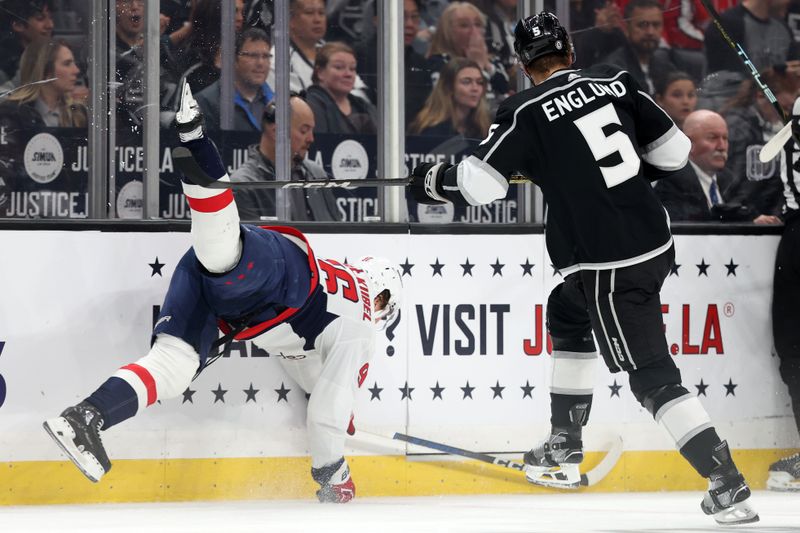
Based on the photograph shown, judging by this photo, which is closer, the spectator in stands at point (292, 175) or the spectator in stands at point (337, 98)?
the spectator in stands at point (292, 175)

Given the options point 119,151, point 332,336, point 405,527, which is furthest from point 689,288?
point 119,151

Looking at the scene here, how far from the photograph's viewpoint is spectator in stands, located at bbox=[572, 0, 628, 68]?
455cm

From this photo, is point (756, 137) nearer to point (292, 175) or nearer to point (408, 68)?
point (408, 68)

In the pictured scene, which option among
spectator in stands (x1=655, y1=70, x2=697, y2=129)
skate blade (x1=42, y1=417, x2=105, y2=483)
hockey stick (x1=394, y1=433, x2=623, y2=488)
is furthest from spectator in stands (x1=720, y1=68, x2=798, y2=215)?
skate blade (x1=42, y1=417, x2=105, y2=483)

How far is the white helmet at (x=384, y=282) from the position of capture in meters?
3.87

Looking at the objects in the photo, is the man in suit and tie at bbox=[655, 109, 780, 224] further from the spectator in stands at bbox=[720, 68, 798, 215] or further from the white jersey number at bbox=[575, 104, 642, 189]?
the white jersey number at bbox=[575, 104, 642, 189]

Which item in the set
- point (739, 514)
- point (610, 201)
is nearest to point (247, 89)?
point (610, 201)

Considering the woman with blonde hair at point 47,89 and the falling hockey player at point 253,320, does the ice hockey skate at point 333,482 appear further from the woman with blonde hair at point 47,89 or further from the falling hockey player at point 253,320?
the woman with blonde hair at point 47,89

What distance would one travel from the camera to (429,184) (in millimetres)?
3113

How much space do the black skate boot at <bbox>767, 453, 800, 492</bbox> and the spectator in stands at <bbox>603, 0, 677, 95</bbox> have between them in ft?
4.42

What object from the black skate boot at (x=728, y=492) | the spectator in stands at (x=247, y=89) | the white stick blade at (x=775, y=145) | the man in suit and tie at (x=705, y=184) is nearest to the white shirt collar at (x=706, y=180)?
the man in suit and tie at (x=705, y=184)

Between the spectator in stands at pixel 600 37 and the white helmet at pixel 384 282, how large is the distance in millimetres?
1139

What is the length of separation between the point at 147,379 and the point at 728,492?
4.93 ft

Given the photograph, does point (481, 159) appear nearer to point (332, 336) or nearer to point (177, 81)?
point (332, 336)
